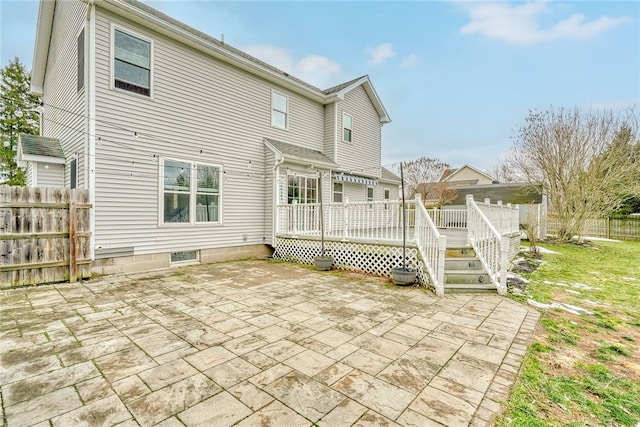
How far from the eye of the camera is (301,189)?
1059 centimetres

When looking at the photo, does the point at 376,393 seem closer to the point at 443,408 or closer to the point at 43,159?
the point at 443,408

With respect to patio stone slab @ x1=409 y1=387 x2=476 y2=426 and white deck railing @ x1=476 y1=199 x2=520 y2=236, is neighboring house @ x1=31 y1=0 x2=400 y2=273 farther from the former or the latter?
patio stone slab @ x1=409 y1=387 x2=476 y2=426

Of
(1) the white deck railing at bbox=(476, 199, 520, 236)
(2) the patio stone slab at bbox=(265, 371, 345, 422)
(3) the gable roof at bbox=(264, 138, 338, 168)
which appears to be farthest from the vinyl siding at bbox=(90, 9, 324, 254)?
(1) the white deck railing at bbox=(476, 199, 520, 236)

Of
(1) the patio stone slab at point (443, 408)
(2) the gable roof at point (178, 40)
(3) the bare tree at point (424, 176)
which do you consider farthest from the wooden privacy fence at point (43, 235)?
(3) the bare tree at point (424, 176)

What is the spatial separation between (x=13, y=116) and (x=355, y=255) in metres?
22.1

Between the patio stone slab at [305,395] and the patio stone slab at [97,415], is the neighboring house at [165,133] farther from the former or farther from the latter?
the patio stone slab at [305,395]

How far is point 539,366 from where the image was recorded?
2.94 m

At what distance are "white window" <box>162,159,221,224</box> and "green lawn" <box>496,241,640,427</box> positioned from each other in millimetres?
7703

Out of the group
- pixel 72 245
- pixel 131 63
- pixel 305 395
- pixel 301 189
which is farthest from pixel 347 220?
pixel 131 63

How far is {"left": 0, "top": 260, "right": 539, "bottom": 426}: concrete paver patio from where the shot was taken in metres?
2.16

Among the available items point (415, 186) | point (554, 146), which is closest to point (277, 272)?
point (554, 146)

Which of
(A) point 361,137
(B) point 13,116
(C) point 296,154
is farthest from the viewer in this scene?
(B) point 13,116

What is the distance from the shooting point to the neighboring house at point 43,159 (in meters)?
7.19

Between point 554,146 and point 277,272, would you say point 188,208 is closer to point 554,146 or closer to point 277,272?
point 277,272
